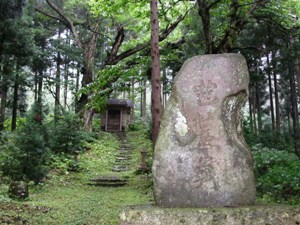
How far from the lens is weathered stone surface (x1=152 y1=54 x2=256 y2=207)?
4273mm

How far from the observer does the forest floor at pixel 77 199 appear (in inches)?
256

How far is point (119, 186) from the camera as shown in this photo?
1221cm

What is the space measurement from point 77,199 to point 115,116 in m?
19.3

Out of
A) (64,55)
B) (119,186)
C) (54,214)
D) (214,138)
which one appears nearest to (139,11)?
(119,186)

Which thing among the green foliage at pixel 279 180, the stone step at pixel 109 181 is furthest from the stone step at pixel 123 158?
the green foliage at pixel 279 180

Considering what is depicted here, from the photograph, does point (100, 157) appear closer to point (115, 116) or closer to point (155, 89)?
point (155, 89)

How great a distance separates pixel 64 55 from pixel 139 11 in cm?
1487

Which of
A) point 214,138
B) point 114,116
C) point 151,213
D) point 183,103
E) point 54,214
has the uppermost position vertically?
point 114,116

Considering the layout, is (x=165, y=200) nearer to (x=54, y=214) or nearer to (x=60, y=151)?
(x=54, y=214)

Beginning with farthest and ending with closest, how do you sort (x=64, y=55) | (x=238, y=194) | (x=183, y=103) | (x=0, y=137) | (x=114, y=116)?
(x=114, y=116)
(x=64, y=55)
(x=0, y=137)
(x=183, y=103)
(x=238, y=194)

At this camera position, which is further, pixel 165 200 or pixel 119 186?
pixel 119 186

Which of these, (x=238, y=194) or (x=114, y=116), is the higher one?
(x=114, y=116)

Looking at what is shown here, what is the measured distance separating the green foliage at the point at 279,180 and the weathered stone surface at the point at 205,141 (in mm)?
3433

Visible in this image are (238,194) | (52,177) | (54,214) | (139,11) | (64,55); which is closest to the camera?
(238,194)
